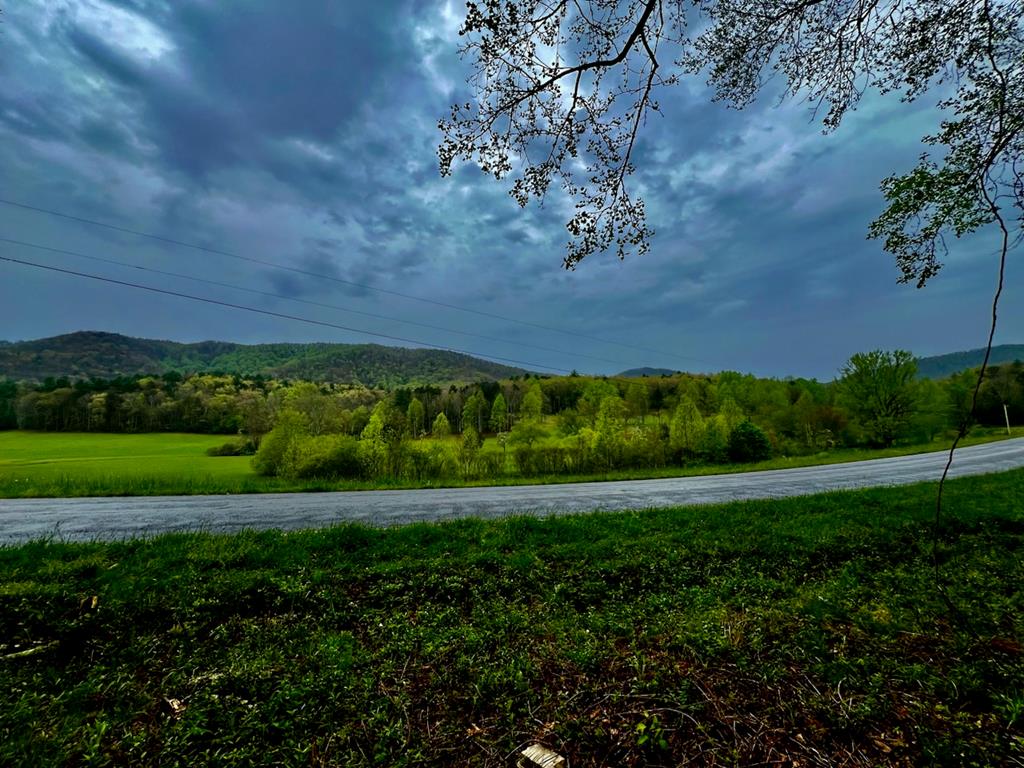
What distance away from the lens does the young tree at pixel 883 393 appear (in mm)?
35281

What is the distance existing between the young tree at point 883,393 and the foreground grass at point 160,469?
203 cm

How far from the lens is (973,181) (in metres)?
4.52

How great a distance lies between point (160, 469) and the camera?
34.3 metres

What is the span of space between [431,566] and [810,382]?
75395 millimetres

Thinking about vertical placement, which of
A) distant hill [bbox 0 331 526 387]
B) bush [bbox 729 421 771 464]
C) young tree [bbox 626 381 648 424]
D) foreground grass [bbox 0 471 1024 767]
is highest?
distant hill [bbox 0 331 526 387]

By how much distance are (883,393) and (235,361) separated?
213m

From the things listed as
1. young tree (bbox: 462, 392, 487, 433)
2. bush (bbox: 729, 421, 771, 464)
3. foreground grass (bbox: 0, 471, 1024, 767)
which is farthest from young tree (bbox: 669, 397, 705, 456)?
foreground grass (bbox: 0, 471, 1024, 767)

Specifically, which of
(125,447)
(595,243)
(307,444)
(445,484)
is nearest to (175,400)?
(125,447)

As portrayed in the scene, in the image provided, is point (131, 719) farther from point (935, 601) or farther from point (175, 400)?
point (175, 400)

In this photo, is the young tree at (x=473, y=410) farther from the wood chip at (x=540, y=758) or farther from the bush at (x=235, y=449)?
the wood chip at (x=540, y=758)

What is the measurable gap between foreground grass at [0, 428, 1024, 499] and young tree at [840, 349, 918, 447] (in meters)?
2.03

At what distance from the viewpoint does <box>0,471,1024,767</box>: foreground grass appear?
227 centimetres

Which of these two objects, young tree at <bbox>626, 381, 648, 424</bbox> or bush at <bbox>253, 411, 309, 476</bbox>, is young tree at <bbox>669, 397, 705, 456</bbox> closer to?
young tree at <bbox>626, 381, 648, 424</bbox>

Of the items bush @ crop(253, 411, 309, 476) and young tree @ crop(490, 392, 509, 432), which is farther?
young tree @ crop(490, 392, 509, 432)
